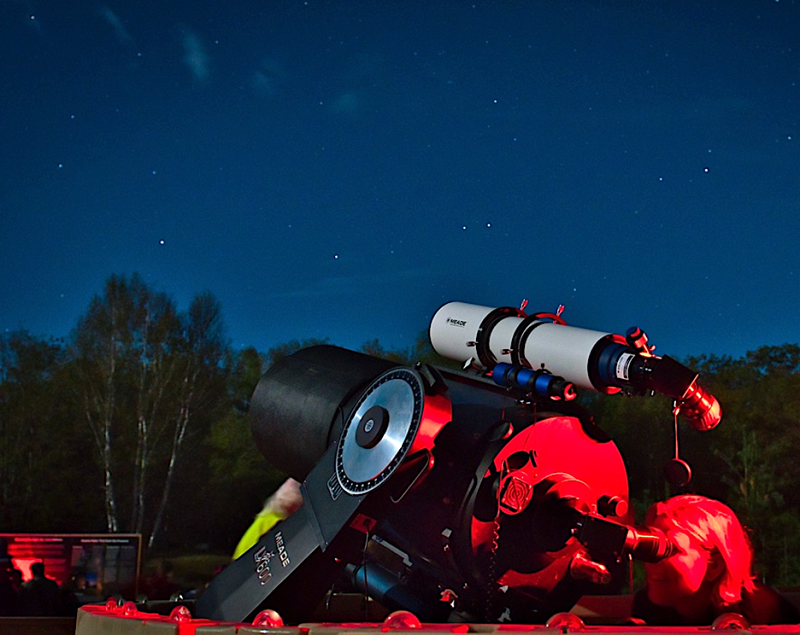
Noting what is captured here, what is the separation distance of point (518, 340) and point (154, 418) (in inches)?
690

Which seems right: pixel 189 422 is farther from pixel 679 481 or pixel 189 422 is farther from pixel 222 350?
pixel 679 481

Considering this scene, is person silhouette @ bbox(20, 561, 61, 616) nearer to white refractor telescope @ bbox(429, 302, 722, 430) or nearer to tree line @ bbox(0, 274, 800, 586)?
white refractor telescope @ bbox(429, 302, 722, 430)

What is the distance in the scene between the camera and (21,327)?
18.8 metres

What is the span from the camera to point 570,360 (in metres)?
3.47

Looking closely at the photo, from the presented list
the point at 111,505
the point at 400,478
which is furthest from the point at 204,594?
the point at 111,505

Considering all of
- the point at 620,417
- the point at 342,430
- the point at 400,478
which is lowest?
the point at 400,478

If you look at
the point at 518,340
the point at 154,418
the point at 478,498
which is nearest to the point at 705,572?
the point at 478,498

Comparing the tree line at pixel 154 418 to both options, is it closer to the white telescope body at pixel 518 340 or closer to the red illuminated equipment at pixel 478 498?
the white telescope body at pixel 518 340

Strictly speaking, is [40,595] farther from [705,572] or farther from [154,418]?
[154,418]

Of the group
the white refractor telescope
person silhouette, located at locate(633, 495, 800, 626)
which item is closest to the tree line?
the white refractor telescope

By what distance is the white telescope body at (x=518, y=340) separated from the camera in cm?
345

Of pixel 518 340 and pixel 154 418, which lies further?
pixel 154 418

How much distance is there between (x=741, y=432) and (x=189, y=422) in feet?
41.8

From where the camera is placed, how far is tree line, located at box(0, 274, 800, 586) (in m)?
17.4
